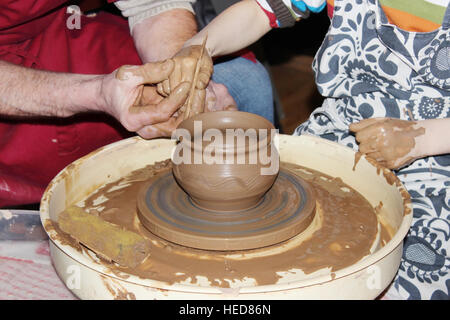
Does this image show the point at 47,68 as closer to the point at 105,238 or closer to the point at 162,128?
the point at 162,128

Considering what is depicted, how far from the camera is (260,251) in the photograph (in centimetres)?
124

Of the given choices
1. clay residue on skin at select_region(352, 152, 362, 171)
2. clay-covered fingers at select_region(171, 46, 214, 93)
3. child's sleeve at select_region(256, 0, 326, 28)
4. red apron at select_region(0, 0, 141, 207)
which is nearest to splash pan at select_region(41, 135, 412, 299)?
clay residue on skin at select_region(352, 152, 362, 171)

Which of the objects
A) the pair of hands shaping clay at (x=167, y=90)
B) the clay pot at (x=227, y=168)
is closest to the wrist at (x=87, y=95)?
the pair of hands shaping clay at (x=167, y=90)

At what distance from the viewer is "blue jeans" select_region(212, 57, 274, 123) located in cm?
216

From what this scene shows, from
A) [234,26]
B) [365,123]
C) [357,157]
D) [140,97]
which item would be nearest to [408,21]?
[365,123]

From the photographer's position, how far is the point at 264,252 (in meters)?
1.24

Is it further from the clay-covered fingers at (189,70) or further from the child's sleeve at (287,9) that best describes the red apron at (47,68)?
the child's sleeve at (287,9)

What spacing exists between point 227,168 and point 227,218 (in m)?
0.14

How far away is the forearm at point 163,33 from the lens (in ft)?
6.82

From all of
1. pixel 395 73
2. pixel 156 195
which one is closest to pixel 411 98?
pixel 395 73

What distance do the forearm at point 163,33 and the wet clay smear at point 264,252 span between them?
77 centimetres

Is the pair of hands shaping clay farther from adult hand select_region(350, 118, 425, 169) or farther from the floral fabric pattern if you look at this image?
adult hand select_region(350, 118, 425, 169)

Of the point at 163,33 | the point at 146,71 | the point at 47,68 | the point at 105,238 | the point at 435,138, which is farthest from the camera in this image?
the point at 163,33

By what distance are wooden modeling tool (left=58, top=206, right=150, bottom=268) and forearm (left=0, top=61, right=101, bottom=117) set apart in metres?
0.56
